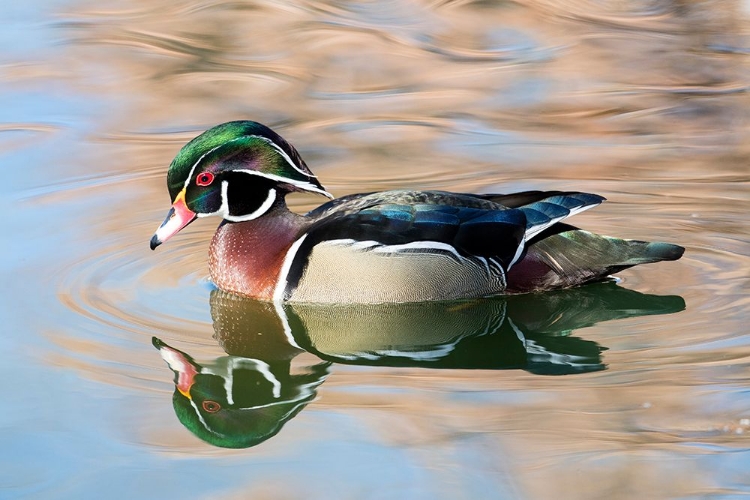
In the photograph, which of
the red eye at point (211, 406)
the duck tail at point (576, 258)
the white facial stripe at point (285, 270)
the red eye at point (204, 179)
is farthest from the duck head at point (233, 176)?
the red eye at point (211, 406)

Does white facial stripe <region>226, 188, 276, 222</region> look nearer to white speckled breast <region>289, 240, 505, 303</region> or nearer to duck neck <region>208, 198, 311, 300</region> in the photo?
duck neck <region>208, 198, 311, 300</region>

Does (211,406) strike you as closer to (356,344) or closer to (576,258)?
(356,344)

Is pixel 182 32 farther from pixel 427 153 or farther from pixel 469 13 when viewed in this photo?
pixel 427 153

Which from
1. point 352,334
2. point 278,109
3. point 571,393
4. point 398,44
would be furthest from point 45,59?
point 571,393

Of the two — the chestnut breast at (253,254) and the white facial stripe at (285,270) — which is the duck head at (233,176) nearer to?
the chestnut breast at (253,254)

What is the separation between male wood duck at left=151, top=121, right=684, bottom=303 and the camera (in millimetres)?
6637

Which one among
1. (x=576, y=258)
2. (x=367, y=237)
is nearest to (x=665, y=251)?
(x=576, y=258)

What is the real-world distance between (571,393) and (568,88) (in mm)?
5336

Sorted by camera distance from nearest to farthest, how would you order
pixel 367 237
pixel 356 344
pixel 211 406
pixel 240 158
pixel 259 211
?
pixel 211 406 → pixel 356 344 → pixel 367 237 → pixel 240 158 → pixel 259 211

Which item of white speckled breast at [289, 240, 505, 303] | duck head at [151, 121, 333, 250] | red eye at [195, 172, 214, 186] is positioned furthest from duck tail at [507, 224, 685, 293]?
red eye at [195, 172, 214, 186]

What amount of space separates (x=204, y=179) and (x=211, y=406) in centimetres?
171

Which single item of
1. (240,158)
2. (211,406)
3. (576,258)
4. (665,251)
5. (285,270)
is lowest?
(211,406)

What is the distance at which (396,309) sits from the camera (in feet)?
21.9

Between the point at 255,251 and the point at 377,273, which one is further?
the point at 255,251
